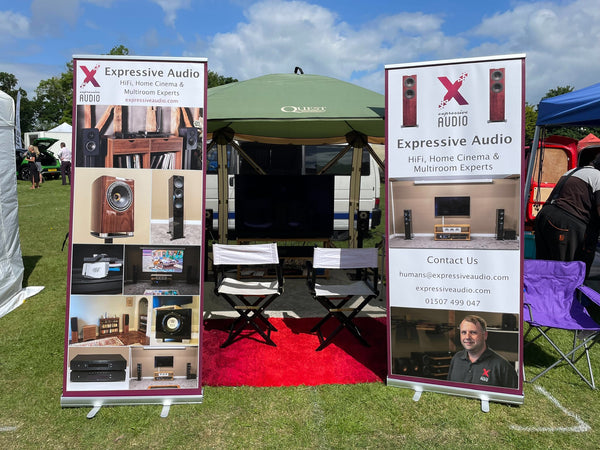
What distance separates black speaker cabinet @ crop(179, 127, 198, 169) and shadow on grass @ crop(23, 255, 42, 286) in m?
4.10

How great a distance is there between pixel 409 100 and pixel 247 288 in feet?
7.45

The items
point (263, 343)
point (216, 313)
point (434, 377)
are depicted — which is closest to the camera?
point (434, 377)

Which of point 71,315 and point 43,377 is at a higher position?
point 71,315

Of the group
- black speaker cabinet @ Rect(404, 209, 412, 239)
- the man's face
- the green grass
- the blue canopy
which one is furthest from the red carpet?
the blue canopy

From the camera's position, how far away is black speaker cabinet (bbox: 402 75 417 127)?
2904mm

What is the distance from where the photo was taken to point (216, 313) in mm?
4777

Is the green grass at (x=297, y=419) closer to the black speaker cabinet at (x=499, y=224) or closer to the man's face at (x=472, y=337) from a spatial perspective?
the man's face at (x=472, y=337)

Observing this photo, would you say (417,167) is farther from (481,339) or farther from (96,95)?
(96,95)

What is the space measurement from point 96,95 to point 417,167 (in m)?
2.21

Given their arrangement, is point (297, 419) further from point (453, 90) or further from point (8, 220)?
point (8, 220)

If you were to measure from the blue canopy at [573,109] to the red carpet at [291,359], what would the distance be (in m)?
3.06

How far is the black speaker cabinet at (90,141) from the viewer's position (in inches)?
108

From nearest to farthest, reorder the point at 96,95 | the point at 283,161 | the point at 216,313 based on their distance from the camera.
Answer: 1. the point at 96,95
2. the point at 216,313
3. the point at 283,161

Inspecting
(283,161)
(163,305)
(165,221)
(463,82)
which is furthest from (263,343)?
(283,161)
